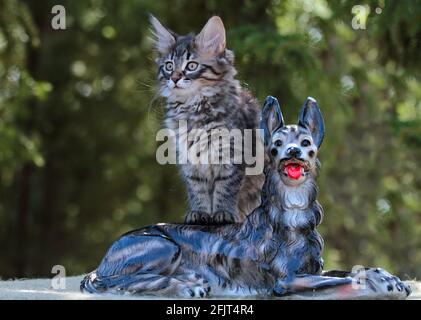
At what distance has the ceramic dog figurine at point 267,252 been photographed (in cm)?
486

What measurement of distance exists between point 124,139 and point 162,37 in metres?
7.47

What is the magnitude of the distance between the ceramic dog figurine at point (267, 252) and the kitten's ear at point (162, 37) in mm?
A: 992

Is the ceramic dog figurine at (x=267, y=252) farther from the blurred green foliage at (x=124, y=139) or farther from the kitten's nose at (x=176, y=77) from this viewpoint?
the blurred green foliage at (x=124, y=139)

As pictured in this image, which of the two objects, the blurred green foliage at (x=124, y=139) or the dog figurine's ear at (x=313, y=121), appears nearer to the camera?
the dog figurine's ear at (x=313, y=121)

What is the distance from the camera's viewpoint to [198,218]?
5.45 m

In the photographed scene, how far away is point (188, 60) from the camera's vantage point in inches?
215

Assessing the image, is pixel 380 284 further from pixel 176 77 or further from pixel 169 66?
pixel 169 66

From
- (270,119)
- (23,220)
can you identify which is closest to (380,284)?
(270,119)

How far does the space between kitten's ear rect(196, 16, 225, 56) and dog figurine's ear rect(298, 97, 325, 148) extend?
0.85 m

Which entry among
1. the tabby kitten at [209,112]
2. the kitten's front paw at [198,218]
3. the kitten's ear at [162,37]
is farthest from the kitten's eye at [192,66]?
the kitten's front paw at [198,218]
